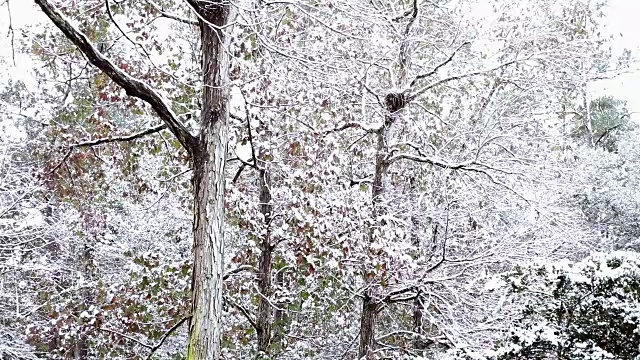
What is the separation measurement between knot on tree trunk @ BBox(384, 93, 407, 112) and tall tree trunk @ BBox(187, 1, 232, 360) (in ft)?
8.78

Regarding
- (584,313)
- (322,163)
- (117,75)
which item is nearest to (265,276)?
(322,163)

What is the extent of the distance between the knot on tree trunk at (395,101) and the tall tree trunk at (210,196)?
2.67 meters

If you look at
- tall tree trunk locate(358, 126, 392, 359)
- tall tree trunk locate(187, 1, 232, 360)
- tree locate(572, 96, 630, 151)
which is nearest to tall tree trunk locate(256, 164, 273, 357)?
tall tree trunk locate(358, 126, 392, 359)

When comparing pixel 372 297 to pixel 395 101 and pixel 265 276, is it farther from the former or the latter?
pixel 395 101

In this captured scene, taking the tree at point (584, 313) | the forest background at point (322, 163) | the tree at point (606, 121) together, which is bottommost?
the tree at point (584, 313)

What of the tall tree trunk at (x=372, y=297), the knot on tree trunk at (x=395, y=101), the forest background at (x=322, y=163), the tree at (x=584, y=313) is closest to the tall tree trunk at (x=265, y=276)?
the forest background at (x=322, y=163)

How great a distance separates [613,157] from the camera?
10453 mm

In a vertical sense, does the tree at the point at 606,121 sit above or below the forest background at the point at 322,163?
above

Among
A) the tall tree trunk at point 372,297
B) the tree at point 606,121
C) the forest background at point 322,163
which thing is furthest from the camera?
the tree at point 606,121

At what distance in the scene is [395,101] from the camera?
6.10 m

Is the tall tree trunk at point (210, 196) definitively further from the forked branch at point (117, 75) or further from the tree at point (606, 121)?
the tree at point (606, 121)

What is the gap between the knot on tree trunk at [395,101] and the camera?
607cm

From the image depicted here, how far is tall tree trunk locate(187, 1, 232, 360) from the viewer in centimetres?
346

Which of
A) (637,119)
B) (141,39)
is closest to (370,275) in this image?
(141,39)
